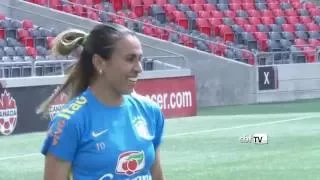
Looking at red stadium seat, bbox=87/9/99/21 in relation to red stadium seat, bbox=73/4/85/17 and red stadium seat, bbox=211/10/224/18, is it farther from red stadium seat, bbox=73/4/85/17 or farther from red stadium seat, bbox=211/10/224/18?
red stadium seat, bbox=211/10/224/18

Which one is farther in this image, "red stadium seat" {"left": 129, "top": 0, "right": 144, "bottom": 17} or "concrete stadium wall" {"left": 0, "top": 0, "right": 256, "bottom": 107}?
"red stadium seat" {"left": 129, "top": 0, "right": 144, "bottom": 17}

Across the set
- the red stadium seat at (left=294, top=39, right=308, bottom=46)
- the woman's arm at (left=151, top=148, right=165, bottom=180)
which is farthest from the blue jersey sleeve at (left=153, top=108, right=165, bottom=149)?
the red stadium seat at (left=294, top=39, right=308, bottom=46)

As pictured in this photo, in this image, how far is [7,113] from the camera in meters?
18.7

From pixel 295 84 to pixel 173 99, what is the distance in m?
7.04

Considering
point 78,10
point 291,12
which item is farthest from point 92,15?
point 291,12

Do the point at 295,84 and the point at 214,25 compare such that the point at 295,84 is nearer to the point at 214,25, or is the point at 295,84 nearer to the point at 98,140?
the point at 214,25

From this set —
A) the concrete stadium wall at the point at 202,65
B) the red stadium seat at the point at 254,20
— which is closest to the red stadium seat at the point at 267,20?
the red stadium seat at the point at 254,20

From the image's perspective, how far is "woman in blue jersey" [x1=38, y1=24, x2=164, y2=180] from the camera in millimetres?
4062

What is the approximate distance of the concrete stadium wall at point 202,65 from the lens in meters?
27.5

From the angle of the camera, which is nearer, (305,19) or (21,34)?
(21,34)

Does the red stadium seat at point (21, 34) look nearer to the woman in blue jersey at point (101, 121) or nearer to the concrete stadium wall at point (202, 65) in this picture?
the concrete stadium wall at point (202, 65)

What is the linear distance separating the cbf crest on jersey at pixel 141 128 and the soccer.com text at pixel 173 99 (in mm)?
18454

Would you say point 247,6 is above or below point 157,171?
above

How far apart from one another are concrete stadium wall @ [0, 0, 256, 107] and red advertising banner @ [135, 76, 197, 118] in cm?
316
